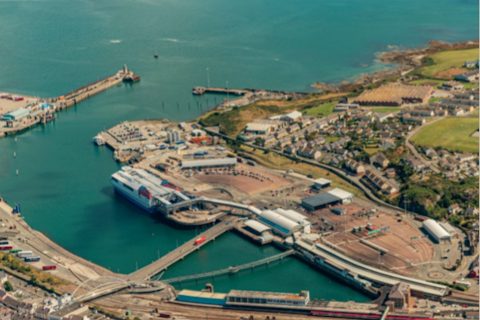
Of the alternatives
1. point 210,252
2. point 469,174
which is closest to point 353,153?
point 469,174

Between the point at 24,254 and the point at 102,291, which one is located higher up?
the point at 24,254

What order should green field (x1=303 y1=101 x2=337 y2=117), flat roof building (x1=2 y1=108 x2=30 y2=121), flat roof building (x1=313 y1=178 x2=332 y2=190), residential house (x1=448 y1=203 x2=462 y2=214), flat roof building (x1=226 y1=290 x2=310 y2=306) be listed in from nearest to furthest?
1. flat roof building (x1=226 y1=290 x2=310 y2=306)
2. residential house (x1=448 y1=203 x2=462 y2=214)
3. flat roof building (x1=313 y1=178 x2=332 y2=190)
4. green field (x1=303 y1=101 x2=337 y2=117)
5. flat roof building (x1=2 y1=108 x2=30 y2=121)

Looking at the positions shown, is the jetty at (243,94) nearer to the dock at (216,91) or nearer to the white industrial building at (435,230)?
the dock at (216,91)

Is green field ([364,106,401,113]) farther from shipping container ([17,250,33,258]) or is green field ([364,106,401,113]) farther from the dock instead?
shipping container ([17,250,33,258])

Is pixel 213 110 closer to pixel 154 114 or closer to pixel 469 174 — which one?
pixel 154 114

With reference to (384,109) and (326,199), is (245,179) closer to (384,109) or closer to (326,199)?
(326,199)

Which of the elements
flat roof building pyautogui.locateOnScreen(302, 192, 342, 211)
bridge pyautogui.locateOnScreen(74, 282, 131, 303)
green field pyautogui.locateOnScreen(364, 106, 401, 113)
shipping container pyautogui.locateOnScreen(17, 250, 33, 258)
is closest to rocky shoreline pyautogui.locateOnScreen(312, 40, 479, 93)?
green field pyautogui.locateOnScreen(364, 106, 401, 113)

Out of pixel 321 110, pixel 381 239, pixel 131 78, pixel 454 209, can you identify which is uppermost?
pixel 131 78

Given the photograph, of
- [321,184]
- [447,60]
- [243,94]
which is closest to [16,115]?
[243,94]
